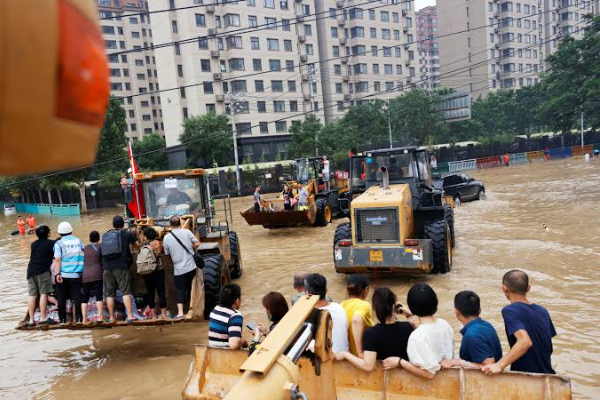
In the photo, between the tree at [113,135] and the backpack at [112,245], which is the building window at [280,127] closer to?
the tree at [113,135]

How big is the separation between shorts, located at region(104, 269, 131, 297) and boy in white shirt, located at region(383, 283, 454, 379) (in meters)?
3.94

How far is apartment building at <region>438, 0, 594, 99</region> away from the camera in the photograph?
72.9 meters

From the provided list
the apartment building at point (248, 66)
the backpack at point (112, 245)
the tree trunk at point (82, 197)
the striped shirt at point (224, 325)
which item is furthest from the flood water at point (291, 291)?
the apartment building at point (248, 66)

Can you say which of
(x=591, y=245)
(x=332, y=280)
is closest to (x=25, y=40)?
(x=332, y=280)

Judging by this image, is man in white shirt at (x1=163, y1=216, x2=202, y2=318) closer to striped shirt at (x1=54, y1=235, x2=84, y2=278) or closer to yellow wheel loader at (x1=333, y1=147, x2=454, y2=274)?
striped shirt at (x1=54, y1=235, x2=84, y2=278)

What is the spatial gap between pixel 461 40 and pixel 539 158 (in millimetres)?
38860

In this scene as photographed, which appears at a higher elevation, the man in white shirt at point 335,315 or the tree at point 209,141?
the tree at point 209,141

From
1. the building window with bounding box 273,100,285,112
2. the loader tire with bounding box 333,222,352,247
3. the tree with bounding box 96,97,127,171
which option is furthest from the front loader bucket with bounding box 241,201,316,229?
the building window with bounding box 273,100,285,112

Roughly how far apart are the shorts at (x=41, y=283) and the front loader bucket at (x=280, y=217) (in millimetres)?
9181

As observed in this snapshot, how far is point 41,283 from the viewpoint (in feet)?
A: 20.4

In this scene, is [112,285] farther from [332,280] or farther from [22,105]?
[22,105]

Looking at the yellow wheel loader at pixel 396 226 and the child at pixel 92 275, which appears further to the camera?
the yellow wheel loader at pixel 396 226

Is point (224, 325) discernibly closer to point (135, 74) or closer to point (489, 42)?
point (135, 74)

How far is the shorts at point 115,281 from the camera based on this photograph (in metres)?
6.21
